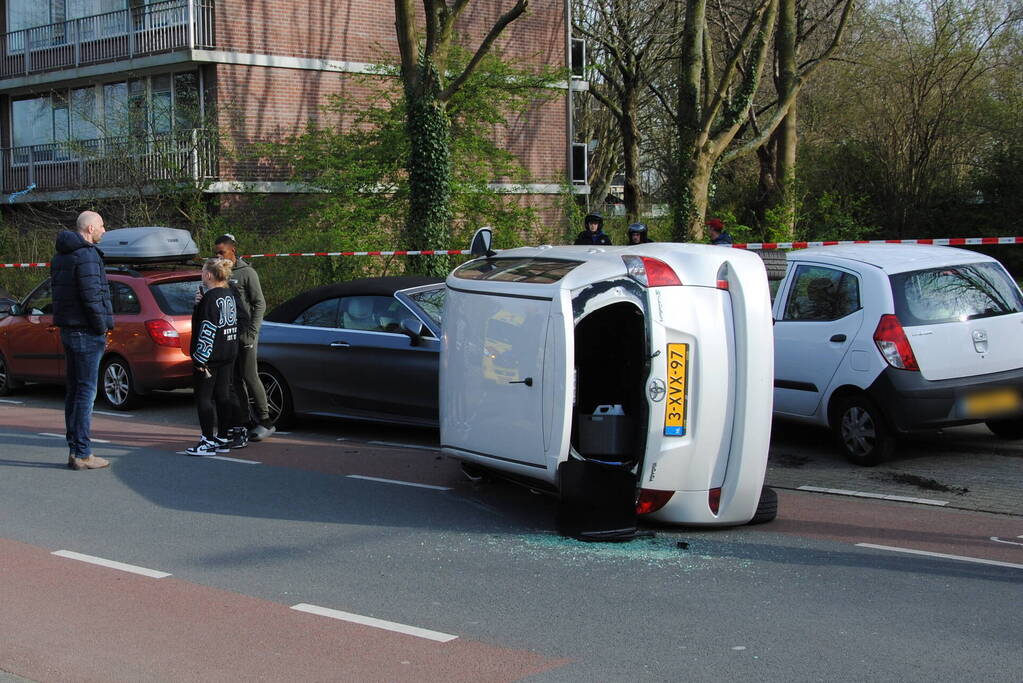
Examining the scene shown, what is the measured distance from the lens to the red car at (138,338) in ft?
42.0

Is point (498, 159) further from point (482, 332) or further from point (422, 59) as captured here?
point (482, 332)

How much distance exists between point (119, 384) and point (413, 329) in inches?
188

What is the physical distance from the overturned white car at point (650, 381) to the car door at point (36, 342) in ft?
28.0

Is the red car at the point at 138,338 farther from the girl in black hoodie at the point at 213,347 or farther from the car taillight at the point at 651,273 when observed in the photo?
the car taillight at the point at 651,273

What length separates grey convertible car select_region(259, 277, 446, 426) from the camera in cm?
1022

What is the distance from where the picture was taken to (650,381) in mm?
6531

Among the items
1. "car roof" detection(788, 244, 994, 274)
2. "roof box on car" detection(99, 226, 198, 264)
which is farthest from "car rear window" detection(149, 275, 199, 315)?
"car roof" detection(788, 244, 994, 274)

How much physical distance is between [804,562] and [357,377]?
5.35 meters

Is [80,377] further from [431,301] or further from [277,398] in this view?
[431,301]

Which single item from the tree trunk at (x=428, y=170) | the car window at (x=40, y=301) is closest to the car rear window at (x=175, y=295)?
the car window at (x=40, y=301)

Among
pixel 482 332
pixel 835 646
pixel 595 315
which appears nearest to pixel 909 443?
pixel 595 315

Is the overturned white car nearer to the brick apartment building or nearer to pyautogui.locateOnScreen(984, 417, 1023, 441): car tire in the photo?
pyautogui.locateOnScreen(984, 417, 1023, 441): car tire

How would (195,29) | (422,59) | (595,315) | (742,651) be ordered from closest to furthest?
(742,651)
(595,315)
(422,59)
(195,29)

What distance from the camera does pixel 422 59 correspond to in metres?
19.3
